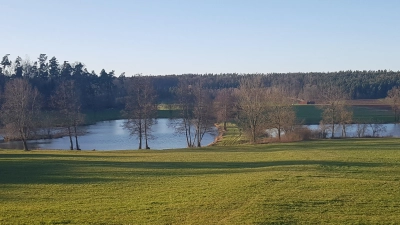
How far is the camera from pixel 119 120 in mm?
92188

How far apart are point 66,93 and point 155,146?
13695mm

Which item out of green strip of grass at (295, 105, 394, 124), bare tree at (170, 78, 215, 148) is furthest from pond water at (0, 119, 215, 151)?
green strip of grass at (295, 105, 394, 124)

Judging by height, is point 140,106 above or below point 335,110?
above

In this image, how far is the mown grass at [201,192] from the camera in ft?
42.5

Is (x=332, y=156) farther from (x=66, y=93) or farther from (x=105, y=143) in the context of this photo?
(x=66, y=93)

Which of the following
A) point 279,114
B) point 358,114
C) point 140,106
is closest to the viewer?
point 140,106

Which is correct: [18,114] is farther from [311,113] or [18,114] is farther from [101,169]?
[311,113]

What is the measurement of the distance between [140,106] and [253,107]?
45.3ft

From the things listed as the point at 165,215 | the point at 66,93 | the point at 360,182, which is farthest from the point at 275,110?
the point at 165,215

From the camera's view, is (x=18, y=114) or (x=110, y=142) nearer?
(x=18, y=114)

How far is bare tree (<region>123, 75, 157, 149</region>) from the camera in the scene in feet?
159

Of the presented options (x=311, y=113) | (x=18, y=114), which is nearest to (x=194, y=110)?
(x=18, y=114)

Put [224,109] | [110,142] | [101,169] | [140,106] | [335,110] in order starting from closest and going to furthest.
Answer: [101,169] → [140,106] → [110,142] → [335,110] → [224,109]

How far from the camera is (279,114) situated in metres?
52.5
